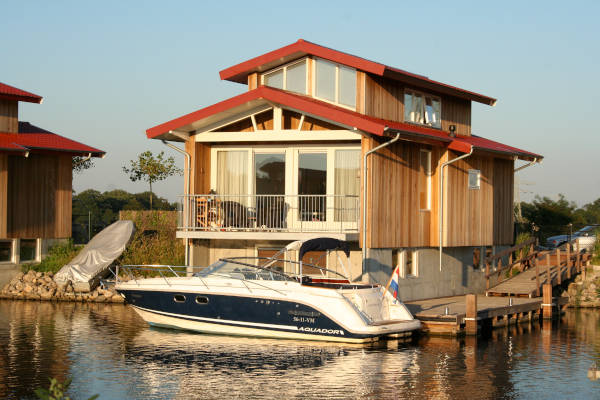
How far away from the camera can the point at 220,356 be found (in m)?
19.2

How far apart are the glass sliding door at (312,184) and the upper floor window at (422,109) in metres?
3.66

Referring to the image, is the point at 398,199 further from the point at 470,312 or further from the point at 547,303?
the point at 547,303

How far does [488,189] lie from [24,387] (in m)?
19.2

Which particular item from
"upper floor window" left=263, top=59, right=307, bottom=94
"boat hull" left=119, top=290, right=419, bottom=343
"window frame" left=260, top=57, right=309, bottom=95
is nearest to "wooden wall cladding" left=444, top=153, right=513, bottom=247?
"window frame" left=260, top=57, right=309, bottom=95

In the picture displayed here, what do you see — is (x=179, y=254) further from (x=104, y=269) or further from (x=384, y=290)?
(x=384, y=290)

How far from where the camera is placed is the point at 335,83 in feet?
86.3

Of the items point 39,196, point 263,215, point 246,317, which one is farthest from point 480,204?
point 39,196

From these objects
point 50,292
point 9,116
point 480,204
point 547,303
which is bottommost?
point 50,292

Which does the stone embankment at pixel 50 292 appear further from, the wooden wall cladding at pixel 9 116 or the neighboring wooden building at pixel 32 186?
the wooden wall cladding at pixel 9 116

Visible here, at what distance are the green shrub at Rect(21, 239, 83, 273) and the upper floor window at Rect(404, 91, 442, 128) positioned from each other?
1462 centimetres

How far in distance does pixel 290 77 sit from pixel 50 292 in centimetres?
1220

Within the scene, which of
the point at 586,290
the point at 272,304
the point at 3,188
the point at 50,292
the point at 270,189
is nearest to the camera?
the point at 272,304

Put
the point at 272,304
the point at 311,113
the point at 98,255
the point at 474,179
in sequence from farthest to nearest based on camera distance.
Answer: the point at 98,255, the point at 474,179, the point at 311,113, the point at 272,304

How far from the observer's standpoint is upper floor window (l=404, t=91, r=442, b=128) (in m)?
27.8
